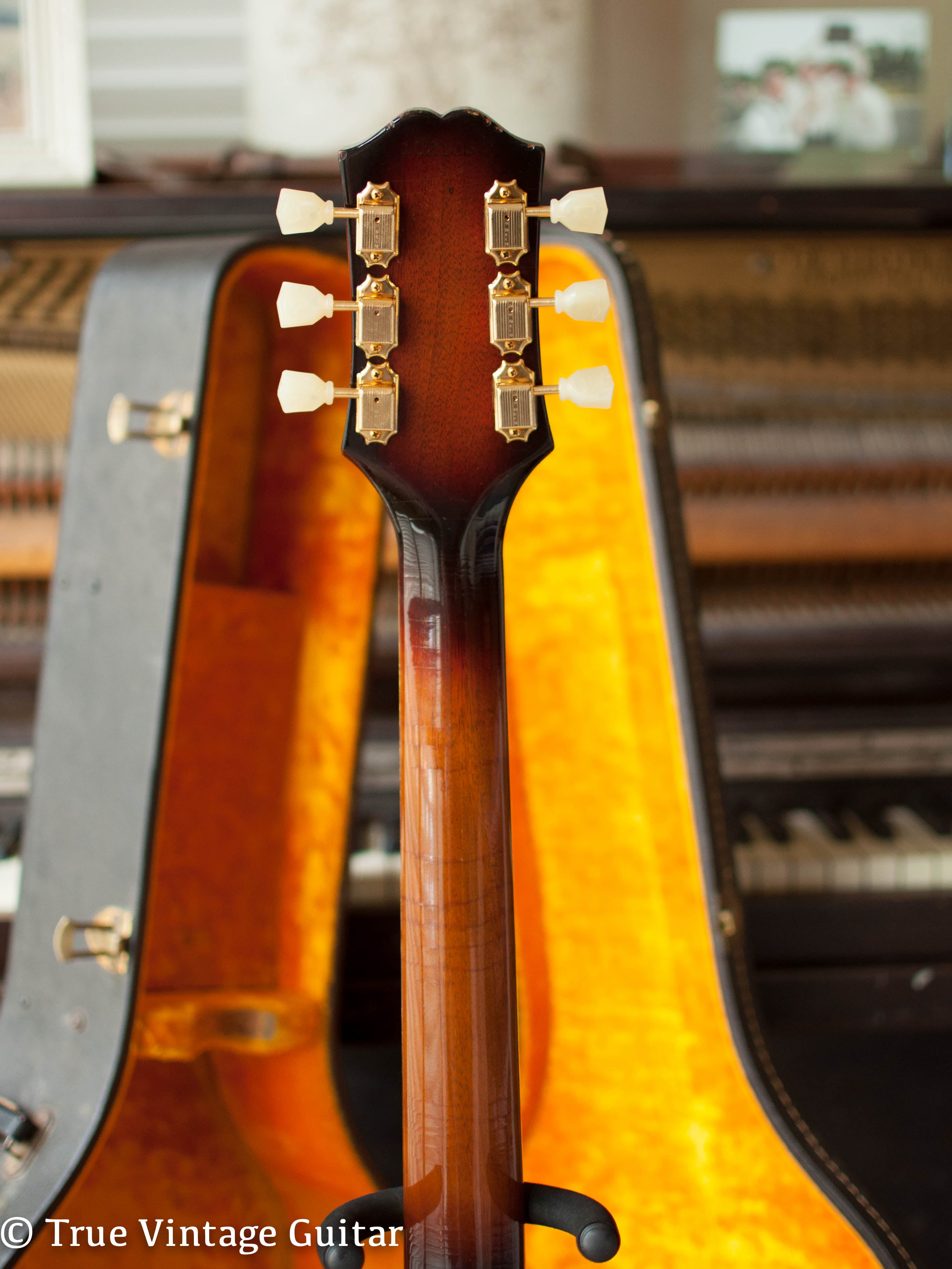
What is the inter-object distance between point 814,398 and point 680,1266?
3.10ft

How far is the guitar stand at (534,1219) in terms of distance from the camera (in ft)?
1.79

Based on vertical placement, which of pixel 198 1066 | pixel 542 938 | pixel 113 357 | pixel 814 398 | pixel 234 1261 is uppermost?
pixel 814 398

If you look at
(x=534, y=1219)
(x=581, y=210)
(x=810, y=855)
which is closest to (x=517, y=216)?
(x=581, y=210)

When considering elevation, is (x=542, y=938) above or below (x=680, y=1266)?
above

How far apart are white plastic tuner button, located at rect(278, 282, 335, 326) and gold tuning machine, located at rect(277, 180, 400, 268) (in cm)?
3

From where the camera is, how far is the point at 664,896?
2.92ft

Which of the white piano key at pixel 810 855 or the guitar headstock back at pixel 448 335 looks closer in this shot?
the guitar headstock back at pixel 448 335

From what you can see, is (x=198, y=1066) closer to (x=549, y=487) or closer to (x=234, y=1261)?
(x=234, y=1261)

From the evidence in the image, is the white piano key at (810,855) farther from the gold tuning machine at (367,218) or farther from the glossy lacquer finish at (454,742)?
the gold tuning machine at (367,218)

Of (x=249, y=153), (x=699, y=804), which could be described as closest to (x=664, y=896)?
(x=699, y=804)

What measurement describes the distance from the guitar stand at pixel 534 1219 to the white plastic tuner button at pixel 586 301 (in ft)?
1.60

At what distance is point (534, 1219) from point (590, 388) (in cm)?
48

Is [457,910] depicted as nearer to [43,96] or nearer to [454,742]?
[454,742]

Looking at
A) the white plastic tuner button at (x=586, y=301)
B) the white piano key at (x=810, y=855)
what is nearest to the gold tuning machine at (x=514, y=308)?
the white plastic tuner button at (x=586, y=301)
